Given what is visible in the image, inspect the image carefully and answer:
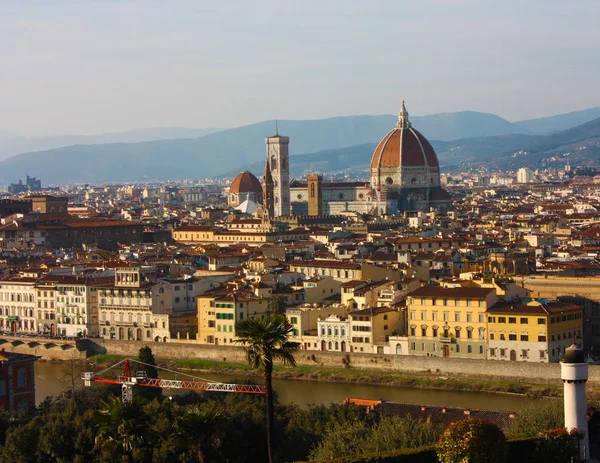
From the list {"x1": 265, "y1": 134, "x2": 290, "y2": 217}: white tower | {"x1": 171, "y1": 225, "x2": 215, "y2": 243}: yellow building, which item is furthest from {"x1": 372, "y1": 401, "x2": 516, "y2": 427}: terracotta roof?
{"x1": 265, "y1": 134, "x2": 290, "y2": 217}: white tower

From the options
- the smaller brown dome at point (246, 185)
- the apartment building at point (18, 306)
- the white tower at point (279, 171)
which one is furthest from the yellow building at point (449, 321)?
the smaller brown dome at point (246, 185)

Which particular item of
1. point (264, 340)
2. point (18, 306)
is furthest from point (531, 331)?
point (18, 306)

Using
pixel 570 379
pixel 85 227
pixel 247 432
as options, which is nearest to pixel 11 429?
pixel 247 432

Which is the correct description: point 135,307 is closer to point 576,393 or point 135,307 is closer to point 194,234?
point 576,393

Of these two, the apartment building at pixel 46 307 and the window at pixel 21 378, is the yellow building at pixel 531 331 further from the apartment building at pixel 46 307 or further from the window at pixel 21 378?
the apartment building at pixel 46 307

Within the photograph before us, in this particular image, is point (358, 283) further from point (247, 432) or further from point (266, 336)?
point (266, 336)
